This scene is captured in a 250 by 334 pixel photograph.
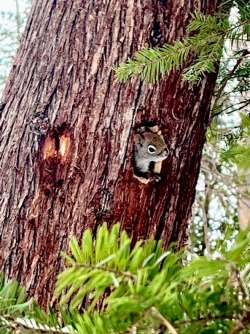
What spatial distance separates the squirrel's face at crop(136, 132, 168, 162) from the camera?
94 centimetres

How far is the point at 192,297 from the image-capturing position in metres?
0.35

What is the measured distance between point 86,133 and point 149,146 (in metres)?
0.11

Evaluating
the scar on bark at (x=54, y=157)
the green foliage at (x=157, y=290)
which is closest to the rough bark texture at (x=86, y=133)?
the scar on bark at (x=54, y=157)

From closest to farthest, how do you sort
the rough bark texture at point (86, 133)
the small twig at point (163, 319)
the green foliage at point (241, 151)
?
the small twig at point (163, 319) → the green foliage at point (241, 151) → the rough bark texture at point (86, 133)

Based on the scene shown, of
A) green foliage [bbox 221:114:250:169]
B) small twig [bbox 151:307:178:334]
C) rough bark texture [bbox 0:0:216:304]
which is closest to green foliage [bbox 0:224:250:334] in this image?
small twig [bbox 151:307:178:334]

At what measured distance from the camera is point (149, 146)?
0.94 metres

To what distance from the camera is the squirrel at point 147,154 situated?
3.07 ft

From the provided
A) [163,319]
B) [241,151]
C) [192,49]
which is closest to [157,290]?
[163,319]

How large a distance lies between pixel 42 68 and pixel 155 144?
26cm

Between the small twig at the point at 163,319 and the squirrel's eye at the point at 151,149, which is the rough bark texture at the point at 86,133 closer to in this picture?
the squirrel's eye at the point at 151,149

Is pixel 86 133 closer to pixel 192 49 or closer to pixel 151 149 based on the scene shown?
pixel 151 149

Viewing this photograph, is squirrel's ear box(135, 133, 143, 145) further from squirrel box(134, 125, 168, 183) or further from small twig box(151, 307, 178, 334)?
small twig box(151, 307, 178, 334)

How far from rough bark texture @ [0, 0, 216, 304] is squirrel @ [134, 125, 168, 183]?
0.01 m

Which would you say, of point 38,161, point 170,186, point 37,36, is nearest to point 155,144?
point 170,186
